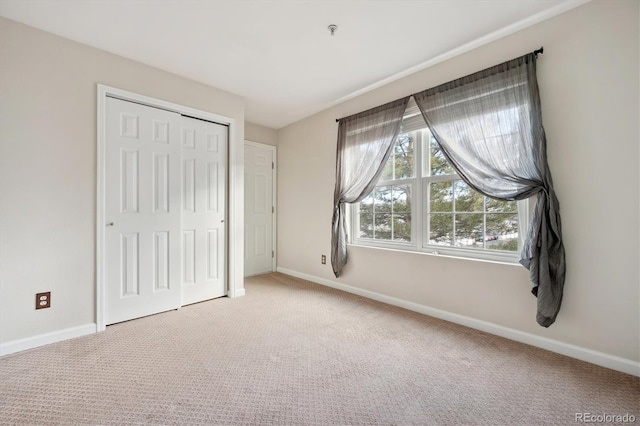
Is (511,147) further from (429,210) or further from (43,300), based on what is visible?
(43,300)

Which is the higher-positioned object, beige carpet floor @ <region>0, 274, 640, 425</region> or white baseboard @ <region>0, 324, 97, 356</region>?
white baseboard @ <region>0, 324, 97, 356</region>

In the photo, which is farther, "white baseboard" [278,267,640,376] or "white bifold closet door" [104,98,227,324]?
"white bifold closet door" [104,98,227,324]

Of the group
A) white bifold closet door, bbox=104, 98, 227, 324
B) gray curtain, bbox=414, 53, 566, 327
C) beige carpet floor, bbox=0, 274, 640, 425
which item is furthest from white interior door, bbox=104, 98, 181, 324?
gray curtain, bbox=414, 53, 566, 327

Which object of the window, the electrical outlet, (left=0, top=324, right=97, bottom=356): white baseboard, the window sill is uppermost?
the window

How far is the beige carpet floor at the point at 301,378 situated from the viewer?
57.4 inches

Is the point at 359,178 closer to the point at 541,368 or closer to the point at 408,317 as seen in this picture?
the point at 408,317

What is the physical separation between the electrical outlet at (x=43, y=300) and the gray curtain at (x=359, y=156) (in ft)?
8.94

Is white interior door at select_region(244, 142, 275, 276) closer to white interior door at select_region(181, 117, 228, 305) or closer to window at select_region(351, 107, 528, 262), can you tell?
white interior door at select_region(181, 117, 228, 305)

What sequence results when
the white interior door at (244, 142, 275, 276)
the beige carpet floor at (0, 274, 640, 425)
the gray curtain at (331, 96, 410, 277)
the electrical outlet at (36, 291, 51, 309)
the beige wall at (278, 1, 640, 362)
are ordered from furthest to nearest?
1. the white interior door at (244, 142, 275, 276)
2. the gray curtain at (331, 96, 410, 277)
3. the electrical outlet at (36, 291, 51, 309)
4. the beige wall at (278, 1, 640, 362)
5. the beige carpet floor at (0, 274, 640, 425)

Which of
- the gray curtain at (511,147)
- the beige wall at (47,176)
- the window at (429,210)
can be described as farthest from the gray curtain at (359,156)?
the beige wall at (47,176)

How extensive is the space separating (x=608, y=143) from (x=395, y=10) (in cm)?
171

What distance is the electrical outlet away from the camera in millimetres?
2197

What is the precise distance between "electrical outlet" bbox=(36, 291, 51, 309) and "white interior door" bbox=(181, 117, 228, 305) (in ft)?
3.50

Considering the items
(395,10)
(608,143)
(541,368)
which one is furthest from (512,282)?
(395,10)
